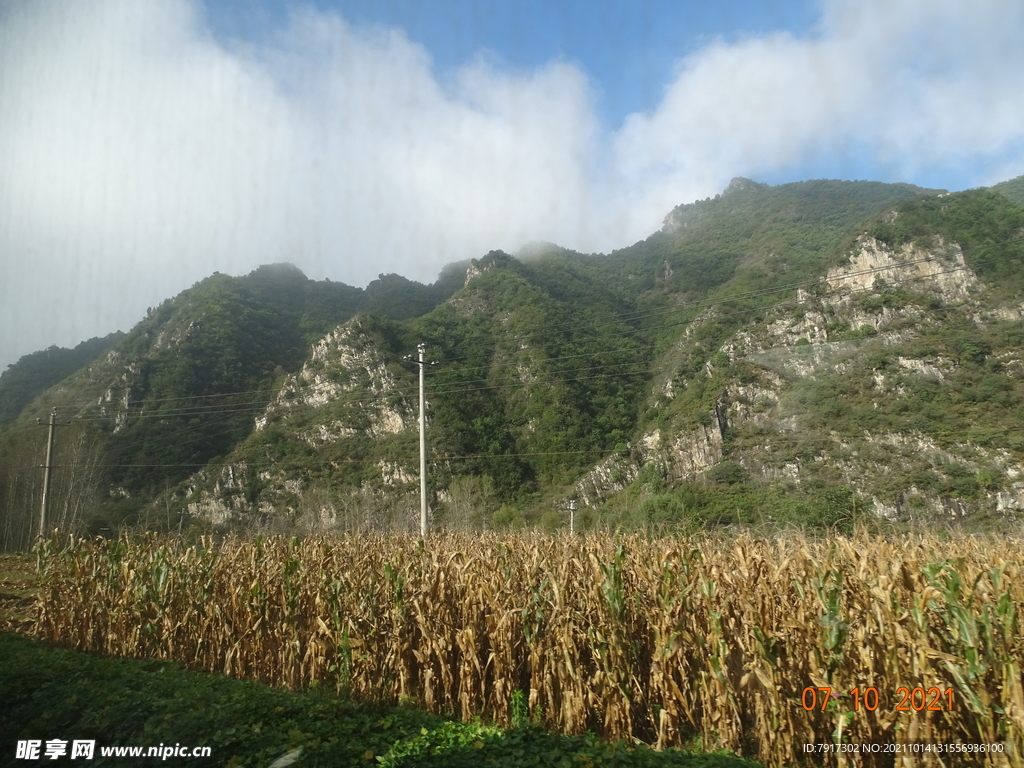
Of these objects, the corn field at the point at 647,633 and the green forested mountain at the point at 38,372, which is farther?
the green forested mountain at the point at 38,372

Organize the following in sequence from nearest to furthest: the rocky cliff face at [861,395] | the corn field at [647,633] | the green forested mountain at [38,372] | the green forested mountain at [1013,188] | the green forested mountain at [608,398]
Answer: the corn field at [647,633] → the rocky cliff face at [861,395] → the green forested mountain at [608,398] → the green forested mountain at [38,372] → the green forested mountain at [1013,188]

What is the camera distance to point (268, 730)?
4.40 m

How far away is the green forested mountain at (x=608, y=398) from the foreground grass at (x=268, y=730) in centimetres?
1658

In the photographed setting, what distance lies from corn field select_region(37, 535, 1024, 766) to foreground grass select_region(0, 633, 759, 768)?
425mm

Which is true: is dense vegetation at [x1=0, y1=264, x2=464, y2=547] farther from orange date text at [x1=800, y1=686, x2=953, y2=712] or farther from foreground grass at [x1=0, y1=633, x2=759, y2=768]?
orange date text at [x1=800, y1=686, x2=953, y2=712]

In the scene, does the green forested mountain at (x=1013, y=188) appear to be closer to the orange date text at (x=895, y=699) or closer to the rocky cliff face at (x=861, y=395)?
the rocky cliff face at (x=861, y=395)

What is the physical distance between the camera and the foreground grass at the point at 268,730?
3947 millimetres

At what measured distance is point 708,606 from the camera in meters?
4.65

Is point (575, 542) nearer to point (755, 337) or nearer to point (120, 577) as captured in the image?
point (120, 577)

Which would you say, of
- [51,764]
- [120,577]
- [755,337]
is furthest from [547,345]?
[51,764]

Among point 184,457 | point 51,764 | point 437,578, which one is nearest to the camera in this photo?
point 51,764

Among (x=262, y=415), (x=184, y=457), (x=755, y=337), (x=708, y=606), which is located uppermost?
(x=755, y=337)

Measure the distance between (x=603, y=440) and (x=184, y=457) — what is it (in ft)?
90.4

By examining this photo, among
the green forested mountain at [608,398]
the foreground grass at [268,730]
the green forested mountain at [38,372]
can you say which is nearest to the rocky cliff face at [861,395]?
the green forested mountain at [608,398]
